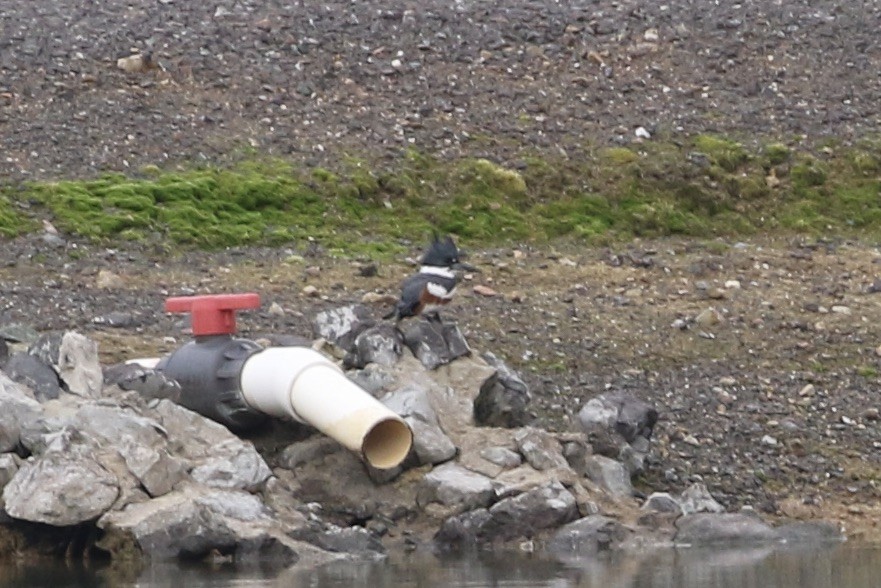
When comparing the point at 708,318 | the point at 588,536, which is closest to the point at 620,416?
the point at 588,536

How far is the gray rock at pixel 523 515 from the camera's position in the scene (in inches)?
505

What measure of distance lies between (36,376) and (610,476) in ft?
12.1

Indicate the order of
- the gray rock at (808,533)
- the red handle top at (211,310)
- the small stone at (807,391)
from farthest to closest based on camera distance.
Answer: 1. the small stone at (807,391)
2. the red handle top at (211,310)
3. the gray rock at (808,533)

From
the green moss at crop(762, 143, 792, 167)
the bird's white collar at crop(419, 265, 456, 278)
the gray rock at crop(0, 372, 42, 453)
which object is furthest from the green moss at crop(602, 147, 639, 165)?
the gray rock at crop(0, 372, 42, 453)

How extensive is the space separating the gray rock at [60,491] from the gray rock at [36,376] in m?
0.96

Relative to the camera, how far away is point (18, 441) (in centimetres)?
1266

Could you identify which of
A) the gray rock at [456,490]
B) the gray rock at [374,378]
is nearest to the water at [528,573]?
the gray rock at [456,490]

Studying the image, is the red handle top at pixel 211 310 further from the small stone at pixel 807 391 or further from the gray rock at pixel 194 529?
the small stone at pixel 807 391

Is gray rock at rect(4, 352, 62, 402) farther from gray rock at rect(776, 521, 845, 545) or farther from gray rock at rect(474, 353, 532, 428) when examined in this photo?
gray rock at rect(776, 521, 845, 545)

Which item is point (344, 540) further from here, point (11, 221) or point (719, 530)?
point (11, 221)

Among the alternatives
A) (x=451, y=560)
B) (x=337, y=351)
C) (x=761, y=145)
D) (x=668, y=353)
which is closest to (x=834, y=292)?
(x=668, y=353)

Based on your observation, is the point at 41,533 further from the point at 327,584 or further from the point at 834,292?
the point at 834,292

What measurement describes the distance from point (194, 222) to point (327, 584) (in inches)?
347

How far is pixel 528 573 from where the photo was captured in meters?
11.7
